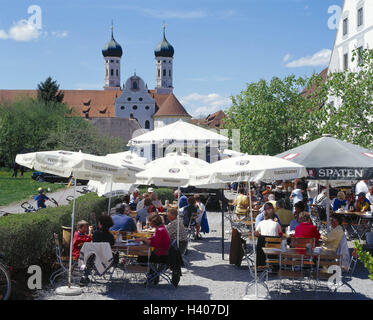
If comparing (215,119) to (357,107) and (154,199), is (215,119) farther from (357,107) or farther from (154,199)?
(154,199)

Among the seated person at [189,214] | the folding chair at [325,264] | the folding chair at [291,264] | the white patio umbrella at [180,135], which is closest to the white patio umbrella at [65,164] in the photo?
the folding chair at [291,264]

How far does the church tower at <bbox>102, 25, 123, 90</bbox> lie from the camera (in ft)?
490

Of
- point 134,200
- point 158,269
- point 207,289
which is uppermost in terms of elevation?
point 134,200

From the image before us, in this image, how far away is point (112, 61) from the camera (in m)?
150

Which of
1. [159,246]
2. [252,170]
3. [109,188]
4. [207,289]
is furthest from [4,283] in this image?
[109,188]

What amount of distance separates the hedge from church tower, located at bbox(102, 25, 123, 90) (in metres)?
140

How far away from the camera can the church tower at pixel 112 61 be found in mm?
149312

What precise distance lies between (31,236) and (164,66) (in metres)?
144

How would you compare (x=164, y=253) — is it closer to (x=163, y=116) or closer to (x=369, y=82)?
(x=369, y=82)

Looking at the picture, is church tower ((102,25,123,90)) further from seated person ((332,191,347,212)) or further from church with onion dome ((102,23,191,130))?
seated person ((332,191,347,212))

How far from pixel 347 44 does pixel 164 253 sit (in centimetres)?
3373
